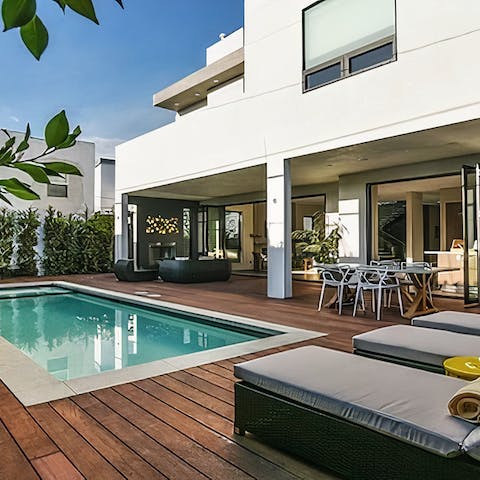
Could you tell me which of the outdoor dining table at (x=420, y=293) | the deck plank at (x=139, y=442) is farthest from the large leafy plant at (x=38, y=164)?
the outdoor dining table at (x=420, y=293)

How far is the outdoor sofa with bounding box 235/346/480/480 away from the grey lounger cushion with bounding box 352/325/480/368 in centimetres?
51

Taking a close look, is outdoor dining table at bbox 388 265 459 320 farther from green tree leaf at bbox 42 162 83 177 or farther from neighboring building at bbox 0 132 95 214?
neighboring building at bbox 0 132 95 214

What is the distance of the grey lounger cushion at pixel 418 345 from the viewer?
308 cm

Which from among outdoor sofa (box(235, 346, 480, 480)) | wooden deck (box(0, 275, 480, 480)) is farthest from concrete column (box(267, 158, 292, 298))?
outdoor sofa (box(235, 346, 480, 480))

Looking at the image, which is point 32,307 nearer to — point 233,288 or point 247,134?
point 233,288

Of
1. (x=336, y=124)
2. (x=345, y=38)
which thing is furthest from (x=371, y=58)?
(x=336, y=124)

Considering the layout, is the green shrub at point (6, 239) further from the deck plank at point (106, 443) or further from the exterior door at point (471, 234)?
the exterior door at point (471, 234)

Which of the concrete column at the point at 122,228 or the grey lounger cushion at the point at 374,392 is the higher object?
the concrete column at the point at 122,228

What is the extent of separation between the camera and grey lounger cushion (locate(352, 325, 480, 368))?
3.08 metres

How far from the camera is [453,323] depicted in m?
4.08

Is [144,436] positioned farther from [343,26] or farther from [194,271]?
[194,271]

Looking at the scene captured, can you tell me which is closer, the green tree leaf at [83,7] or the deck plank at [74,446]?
the green tree leaf at [83,7]

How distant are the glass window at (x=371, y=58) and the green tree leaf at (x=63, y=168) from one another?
7.58 m

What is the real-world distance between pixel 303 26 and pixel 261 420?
26.2 ft
